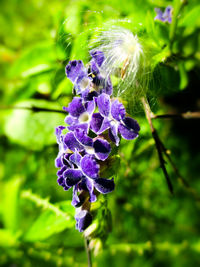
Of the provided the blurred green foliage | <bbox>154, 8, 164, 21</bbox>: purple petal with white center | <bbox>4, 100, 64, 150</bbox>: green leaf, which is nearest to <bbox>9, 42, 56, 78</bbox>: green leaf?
the blurred green foliage

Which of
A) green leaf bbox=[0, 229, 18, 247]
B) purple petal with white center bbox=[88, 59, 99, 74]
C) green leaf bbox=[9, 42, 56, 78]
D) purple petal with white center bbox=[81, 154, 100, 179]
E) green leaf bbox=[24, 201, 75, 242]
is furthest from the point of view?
green leaf bbox=[9, 42, 56, 78]

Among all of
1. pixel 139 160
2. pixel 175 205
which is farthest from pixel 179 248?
pixel 139 160

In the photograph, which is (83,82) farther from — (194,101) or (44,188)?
(194,101)

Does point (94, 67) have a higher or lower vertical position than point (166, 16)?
lower

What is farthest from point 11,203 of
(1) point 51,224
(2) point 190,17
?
(2) point 190,17

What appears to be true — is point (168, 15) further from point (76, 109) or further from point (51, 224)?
point (51, 224)

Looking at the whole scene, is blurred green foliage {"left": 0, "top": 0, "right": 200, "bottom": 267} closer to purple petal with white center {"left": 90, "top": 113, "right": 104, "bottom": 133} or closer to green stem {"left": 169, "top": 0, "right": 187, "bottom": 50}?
green stem {"left": 169, "top": 0, "right": 187, "bottom": 50}
